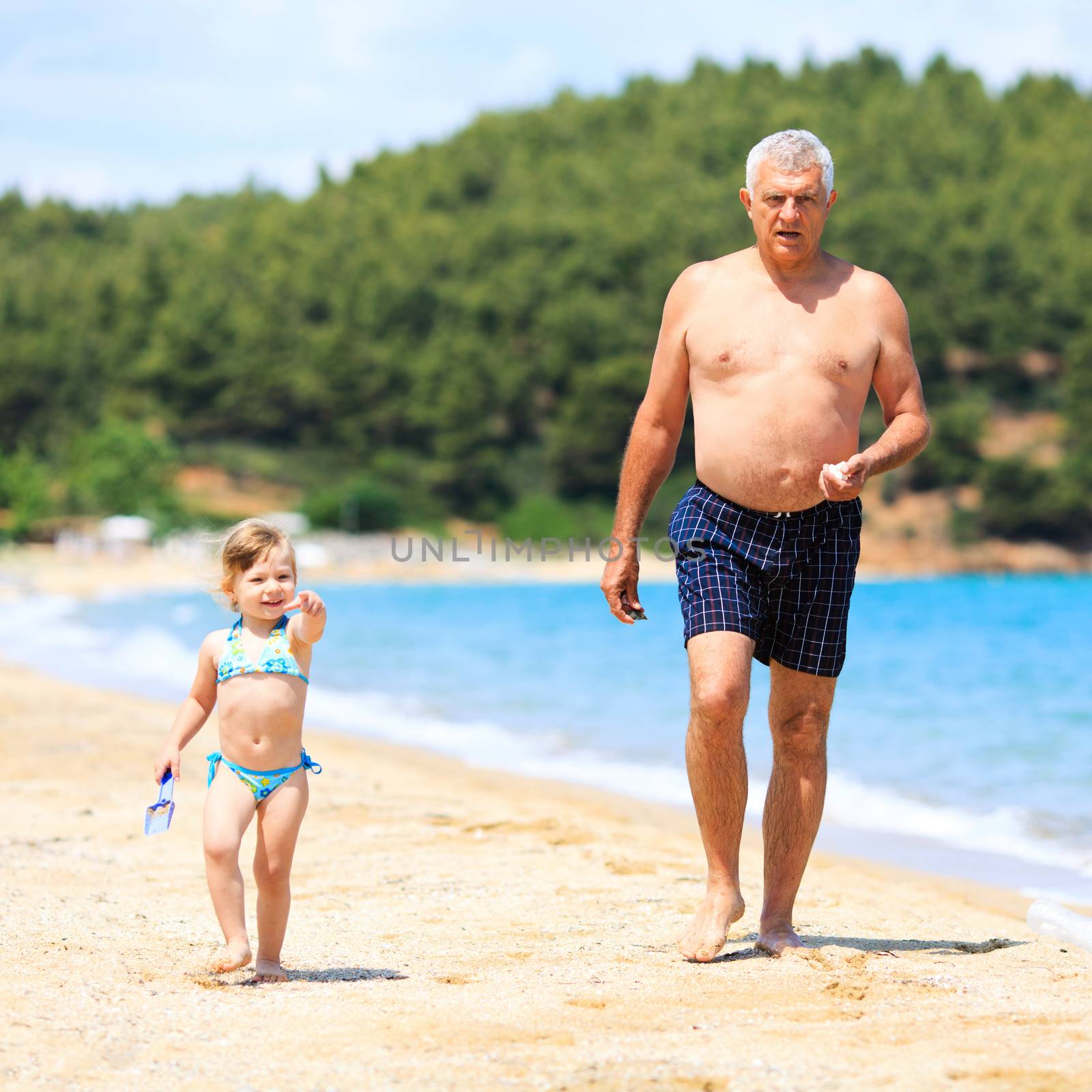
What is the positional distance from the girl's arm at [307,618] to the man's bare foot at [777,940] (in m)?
1.38

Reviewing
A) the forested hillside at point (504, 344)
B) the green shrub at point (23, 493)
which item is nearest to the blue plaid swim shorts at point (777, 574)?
the green shrub at point (23, 493)

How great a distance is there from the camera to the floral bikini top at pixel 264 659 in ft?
11.6

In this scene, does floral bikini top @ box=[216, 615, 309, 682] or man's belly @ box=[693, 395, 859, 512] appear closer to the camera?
floral bikini top @ box=[216, 615, 309, 682]

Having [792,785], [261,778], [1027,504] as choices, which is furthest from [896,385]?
[1027,504]

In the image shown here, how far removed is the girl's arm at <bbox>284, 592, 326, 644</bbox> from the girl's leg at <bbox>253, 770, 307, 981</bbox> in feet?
1.06

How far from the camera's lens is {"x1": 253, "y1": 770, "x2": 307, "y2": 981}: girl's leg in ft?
11.4

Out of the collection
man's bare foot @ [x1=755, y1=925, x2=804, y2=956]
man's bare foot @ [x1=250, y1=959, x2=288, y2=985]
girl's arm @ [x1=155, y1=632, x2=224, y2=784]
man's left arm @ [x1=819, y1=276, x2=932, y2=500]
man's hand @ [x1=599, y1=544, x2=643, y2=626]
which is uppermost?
man's left arm @ [x1=819, y1=276, x2=932, y2=500]

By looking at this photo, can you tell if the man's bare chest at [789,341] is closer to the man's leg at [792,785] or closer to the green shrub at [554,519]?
the man's leg at [792,785]

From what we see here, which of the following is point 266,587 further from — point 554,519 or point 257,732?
point 554,519

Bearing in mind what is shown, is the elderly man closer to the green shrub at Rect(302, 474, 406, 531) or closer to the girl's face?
the girl's face

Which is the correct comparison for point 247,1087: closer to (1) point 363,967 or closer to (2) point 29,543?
(1) point 363,967

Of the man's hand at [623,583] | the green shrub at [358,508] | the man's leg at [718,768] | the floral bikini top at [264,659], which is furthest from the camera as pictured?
the green shrub at [358,508]

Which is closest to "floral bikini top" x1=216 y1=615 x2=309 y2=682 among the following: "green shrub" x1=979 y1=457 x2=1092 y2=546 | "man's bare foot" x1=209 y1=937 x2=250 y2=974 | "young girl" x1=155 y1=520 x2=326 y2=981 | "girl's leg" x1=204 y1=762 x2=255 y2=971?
Answer: "young girl" x1=155 y1=520 x2=326 y2=981

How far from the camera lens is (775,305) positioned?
3.86 metres
